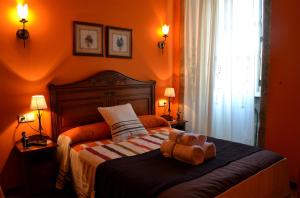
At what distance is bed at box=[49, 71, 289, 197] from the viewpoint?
6.11 feet

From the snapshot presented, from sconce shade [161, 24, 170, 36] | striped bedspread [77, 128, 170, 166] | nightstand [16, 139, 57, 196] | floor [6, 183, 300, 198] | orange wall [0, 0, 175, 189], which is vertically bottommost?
floor [6, 183, 300, 198]

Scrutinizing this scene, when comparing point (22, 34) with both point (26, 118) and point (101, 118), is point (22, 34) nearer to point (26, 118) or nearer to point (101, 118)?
point (26, 118)

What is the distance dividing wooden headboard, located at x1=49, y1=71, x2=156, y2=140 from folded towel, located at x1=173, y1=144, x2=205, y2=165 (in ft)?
5.00

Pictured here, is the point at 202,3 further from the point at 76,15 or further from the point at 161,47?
the point at 76,15

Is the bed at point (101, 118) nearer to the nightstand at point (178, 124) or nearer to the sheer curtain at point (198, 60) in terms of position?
the nightstand at point (178, 124)

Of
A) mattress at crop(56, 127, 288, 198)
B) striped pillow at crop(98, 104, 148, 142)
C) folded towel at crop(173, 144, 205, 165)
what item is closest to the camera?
mattress at crop(56, 127, 288, 198)

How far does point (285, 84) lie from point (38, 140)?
3.05 metres

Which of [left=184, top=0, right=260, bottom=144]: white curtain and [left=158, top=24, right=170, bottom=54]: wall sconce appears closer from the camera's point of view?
[left=184, top=0, right=260, bottom=144]: white curtain

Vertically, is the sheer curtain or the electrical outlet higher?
the sheer curtain

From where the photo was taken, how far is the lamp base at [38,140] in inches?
103

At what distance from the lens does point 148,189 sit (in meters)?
1.67

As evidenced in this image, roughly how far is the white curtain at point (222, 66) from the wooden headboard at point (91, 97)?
35.3 inches

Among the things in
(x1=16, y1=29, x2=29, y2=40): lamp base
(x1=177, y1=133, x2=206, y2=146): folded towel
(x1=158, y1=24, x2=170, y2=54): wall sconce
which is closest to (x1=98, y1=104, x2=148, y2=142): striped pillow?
(x1=177, y1=133, x2=206, y2=146): folded towel

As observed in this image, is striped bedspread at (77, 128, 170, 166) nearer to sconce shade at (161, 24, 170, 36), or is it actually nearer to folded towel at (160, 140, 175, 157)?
folded towel at (160, 140, 175, 157)
